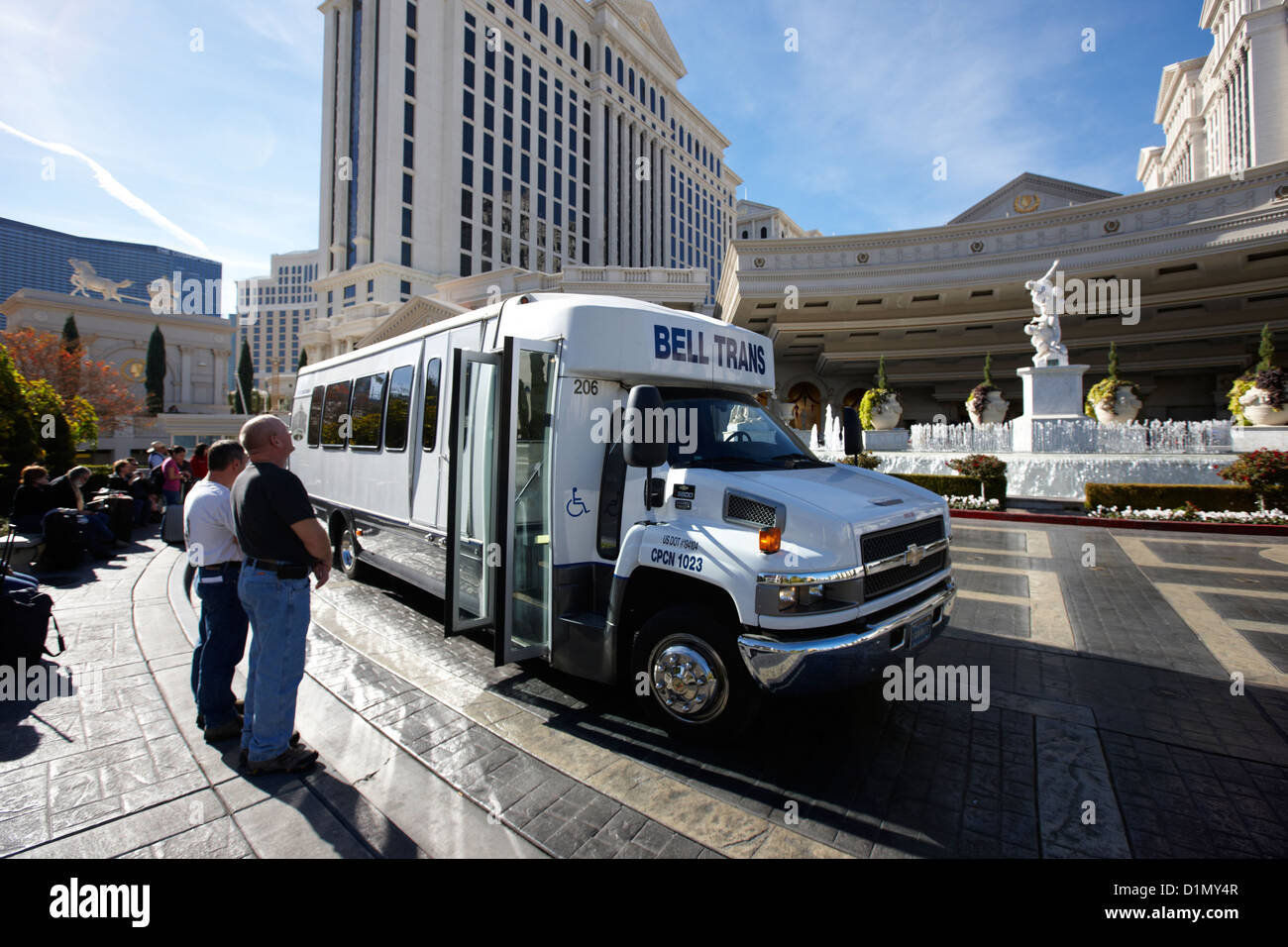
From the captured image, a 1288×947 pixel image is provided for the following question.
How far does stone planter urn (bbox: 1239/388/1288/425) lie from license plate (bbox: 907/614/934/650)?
18106 millimetres

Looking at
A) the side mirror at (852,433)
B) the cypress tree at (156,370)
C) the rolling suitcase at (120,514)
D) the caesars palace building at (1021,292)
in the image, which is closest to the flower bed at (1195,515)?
the side mirror at (852,433)

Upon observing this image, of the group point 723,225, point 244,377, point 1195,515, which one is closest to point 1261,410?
point 1195,515

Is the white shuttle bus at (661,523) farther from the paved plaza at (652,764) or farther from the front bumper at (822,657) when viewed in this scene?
the paved plaza at (652,764)

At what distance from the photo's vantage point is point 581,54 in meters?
80.0

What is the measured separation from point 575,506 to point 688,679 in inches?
59.2

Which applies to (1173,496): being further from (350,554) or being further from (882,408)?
(350,554)

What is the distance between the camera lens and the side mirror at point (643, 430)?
3753mm

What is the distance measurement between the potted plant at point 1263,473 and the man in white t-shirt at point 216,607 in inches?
723

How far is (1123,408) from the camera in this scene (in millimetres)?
18797

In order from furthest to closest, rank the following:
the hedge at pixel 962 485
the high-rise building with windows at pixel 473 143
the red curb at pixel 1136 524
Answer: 1. the high-rise building with windows at pixel 473 143
2. the hedge at pixel 962 485
3. the red curb at pixel 1136 524

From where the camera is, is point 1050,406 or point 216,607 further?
point 1050,406

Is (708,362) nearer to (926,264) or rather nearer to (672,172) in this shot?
(926,264)

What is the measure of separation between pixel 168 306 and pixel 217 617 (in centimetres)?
7300
